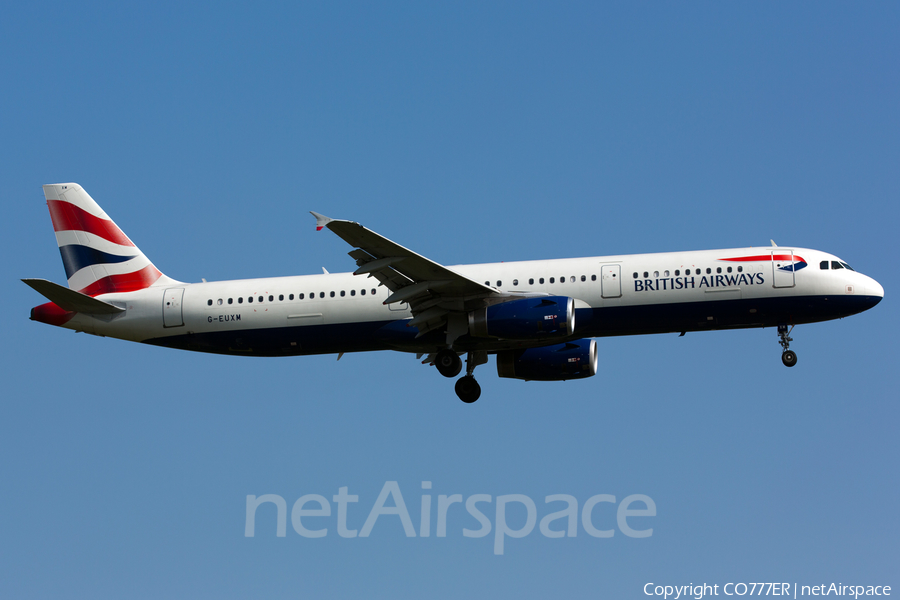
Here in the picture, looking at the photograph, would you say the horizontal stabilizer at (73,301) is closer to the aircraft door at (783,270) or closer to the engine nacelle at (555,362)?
the engine nacelle at (555,362)

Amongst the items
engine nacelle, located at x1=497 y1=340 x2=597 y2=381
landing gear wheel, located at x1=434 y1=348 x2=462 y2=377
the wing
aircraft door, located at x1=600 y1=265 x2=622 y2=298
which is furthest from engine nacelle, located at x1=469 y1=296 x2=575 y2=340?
engine nacelle, located at x1=497 y1=340 x2=597 y2=381

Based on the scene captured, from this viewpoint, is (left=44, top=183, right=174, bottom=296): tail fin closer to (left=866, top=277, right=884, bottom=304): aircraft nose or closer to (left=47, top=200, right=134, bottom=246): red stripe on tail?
(left=47, top=200, right=134, bottom=246): red stripe on tail

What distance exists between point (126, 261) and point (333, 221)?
14.1 m

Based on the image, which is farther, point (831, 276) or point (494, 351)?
point (494, 351)

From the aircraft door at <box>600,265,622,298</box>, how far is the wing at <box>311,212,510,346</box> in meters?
3.10

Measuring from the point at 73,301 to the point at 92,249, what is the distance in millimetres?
3594

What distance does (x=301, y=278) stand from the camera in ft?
120

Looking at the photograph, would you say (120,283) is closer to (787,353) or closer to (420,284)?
(420,284)

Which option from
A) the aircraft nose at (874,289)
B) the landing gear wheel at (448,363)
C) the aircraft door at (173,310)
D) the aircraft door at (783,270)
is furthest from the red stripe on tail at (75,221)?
the aircraft nose at (874,289)

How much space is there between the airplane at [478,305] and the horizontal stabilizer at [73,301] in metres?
0.07

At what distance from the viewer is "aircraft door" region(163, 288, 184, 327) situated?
36906mm

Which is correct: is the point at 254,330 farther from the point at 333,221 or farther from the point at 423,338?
the point at 333,221

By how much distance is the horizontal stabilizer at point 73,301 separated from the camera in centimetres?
3440

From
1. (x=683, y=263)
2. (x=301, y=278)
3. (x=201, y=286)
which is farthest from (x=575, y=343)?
(x=201, y=286)
